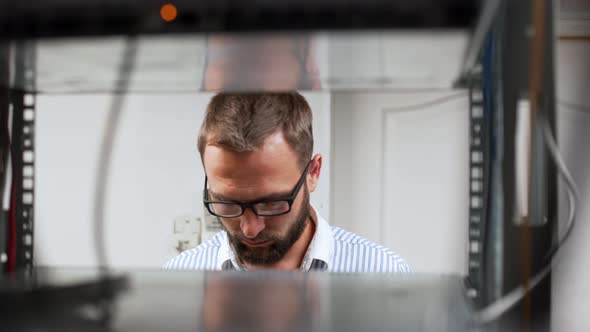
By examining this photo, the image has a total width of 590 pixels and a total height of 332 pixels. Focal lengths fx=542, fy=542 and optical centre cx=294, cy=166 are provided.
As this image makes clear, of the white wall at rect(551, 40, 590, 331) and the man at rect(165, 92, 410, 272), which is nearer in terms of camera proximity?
the man at rect(165, 92, 410, 272)

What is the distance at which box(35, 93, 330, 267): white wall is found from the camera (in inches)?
68.9

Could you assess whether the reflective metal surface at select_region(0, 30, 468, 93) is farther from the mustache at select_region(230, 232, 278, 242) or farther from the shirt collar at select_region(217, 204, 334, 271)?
the shirt collar at select_region(217, 204, 334, 271)

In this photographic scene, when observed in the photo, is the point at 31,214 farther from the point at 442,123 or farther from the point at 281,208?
the point at 442,123

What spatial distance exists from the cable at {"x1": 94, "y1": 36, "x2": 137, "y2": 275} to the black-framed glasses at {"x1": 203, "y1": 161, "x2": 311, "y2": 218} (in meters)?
0.67

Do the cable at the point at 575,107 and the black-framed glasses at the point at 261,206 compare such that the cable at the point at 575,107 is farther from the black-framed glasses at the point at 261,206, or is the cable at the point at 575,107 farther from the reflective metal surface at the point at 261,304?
the reflective metal surface at the point at 261,304

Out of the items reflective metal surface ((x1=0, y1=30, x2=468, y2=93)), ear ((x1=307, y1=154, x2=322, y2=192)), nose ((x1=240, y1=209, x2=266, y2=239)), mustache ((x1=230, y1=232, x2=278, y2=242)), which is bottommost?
mustache ((x1=230, y1=232, x2=278, y2=242))

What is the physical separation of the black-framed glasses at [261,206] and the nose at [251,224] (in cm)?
1

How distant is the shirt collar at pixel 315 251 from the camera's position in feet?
4.60

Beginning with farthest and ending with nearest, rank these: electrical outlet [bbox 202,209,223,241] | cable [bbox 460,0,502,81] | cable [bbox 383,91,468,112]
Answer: cable [bbox 383,91,468,112], electrical outlet [bbox 202,209,223,241], cable [bbox 460,0,502,81]

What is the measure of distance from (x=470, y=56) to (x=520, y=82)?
4cm

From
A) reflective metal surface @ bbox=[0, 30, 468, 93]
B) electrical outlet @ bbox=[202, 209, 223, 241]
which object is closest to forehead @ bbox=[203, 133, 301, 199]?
electrical outlet @ bbox=[202, 209, 223, 241]

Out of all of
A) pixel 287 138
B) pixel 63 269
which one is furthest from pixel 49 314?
pixel 287 138

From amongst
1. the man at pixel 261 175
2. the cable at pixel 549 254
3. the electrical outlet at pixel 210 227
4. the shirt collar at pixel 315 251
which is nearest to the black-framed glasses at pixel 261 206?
the man at pixel 261 175

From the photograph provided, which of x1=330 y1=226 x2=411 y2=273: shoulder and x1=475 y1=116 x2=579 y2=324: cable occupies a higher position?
x1=475 y1=116 x2=579 y2=324: cable
